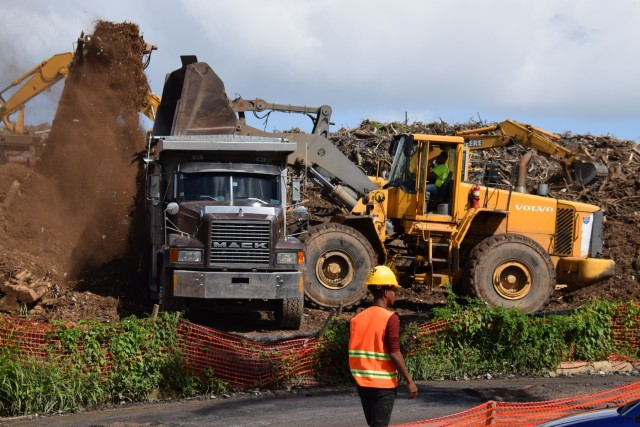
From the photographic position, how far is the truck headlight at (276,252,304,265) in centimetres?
1471

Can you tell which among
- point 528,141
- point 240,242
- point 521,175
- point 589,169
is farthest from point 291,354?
point 589,169

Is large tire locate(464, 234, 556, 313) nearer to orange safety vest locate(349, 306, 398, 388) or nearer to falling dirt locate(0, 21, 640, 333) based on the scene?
falling dirt locate(0, 21, 640, 333)

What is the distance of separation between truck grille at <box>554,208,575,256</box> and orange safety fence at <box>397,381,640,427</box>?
6.46 metres

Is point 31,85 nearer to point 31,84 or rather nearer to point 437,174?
point 31,84

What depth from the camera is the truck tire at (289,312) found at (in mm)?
14969

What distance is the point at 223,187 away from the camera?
606 inches

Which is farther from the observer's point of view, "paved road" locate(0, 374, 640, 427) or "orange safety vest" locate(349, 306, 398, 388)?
"paved road" locate(0, 374, 640, 427)

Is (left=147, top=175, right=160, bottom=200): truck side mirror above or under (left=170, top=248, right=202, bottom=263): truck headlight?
above

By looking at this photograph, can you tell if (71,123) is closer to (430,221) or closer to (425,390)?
(430,221)

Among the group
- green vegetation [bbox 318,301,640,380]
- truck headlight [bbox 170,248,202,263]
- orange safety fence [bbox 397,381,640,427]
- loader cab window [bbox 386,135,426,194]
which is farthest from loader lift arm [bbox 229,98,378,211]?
orange safety fence [bbox 397,381,640,427]

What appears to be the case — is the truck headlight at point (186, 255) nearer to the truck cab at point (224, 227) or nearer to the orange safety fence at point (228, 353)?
the truck cab at point (224, 227)

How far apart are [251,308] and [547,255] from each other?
5.40m

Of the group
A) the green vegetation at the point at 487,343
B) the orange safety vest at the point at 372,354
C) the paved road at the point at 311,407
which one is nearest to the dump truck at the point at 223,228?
the green vegetation at the point at 487,343

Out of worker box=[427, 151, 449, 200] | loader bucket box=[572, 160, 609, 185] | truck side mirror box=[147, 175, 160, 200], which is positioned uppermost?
loader bucket box=[572, 160, 609, 185]
